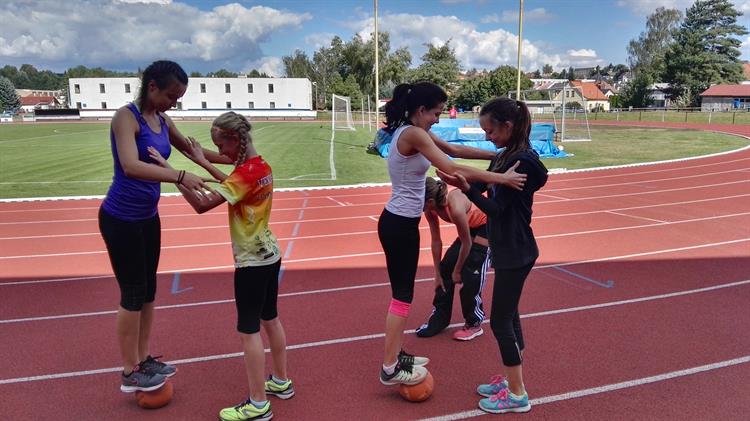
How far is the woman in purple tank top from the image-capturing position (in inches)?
111

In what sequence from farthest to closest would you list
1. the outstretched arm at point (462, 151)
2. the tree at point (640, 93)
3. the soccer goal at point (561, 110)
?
the tree at point (640, 93) → the soccer goal at point (561, 110) → the outstretched arm at point (462, 151)

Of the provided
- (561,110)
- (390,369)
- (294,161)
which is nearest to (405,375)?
(390,369)

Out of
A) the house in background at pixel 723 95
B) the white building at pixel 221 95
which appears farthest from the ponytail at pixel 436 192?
the white building at pixel 221 95

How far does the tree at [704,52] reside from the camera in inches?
2205

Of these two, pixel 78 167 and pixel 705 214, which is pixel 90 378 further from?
pixel 78 167

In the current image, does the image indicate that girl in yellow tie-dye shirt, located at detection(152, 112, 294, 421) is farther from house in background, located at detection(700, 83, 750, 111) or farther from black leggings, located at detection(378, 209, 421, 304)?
house in background, located at detection(700, 83, 750, 111)

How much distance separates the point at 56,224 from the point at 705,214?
11228 millimetres

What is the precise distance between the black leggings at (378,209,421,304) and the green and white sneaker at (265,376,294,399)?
2.95 ft

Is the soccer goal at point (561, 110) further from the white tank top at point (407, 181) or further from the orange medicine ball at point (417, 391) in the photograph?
the orange medicine ball at point (417, 391)

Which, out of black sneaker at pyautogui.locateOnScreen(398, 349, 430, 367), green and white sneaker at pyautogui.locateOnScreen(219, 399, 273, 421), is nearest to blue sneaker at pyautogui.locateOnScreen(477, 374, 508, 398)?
black sneaker at pyautogui.locateOnScreen(398, 349, 430, 367)

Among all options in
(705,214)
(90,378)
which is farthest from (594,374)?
(705,214)

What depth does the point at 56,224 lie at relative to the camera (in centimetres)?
886

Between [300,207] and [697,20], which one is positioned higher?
[697,20]

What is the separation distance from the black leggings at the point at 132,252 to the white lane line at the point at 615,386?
1854 mm
